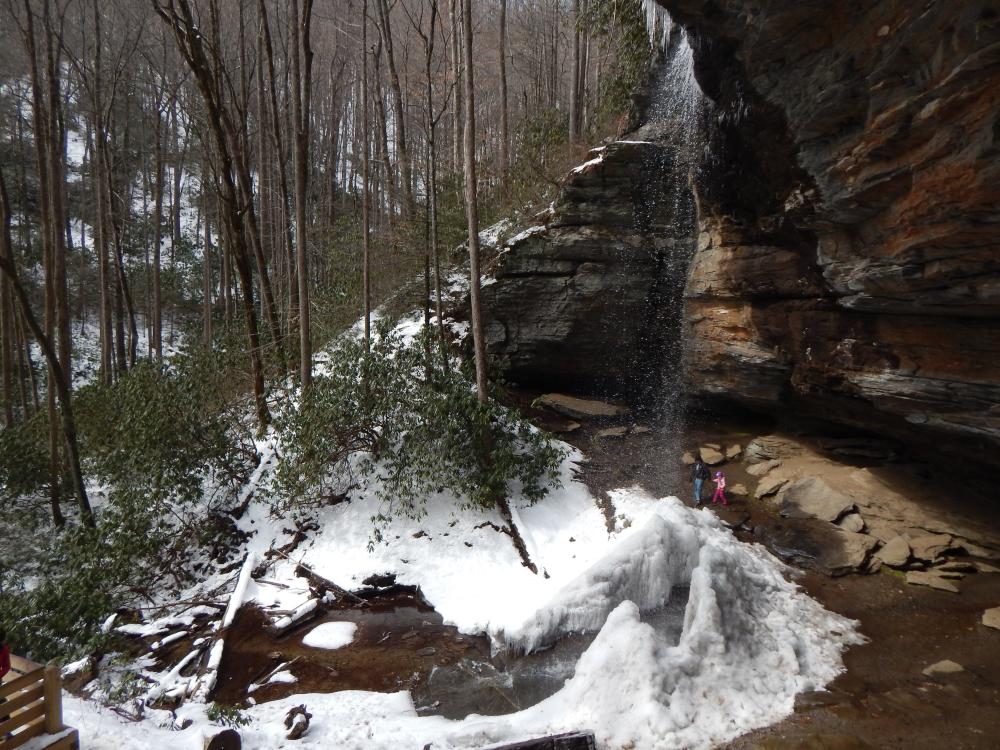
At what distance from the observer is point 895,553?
6.61 metres

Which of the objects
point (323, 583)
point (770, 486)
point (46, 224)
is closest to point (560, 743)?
point (323, 583)

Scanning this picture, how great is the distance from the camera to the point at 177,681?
18.2 ft

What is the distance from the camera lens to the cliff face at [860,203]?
4.73 meters

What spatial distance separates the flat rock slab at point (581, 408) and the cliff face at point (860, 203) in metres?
2.80

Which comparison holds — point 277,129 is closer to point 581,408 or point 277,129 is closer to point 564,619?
point 581,408

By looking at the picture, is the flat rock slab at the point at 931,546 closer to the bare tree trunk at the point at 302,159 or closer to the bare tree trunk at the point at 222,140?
the bare tree trunk at the point at 302,159

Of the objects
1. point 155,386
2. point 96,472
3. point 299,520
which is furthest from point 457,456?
point 96,472

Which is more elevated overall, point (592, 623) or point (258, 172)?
point (258, 172)

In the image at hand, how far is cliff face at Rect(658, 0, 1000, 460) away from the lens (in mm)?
4734

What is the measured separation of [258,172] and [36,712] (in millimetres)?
17594

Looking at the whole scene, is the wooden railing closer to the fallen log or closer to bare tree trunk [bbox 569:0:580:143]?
the fallen log

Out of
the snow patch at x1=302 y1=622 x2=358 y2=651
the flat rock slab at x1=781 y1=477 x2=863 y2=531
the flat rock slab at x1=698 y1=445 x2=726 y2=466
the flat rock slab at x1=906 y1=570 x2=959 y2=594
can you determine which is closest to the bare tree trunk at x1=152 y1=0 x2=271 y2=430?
the snow patch at x1=302 y1=622 x2=358 y2=651

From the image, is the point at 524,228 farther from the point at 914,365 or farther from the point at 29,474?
the point at 29,474

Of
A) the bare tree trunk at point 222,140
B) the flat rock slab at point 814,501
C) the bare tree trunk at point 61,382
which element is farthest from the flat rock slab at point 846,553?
the bare tree trunk at point 61,382
